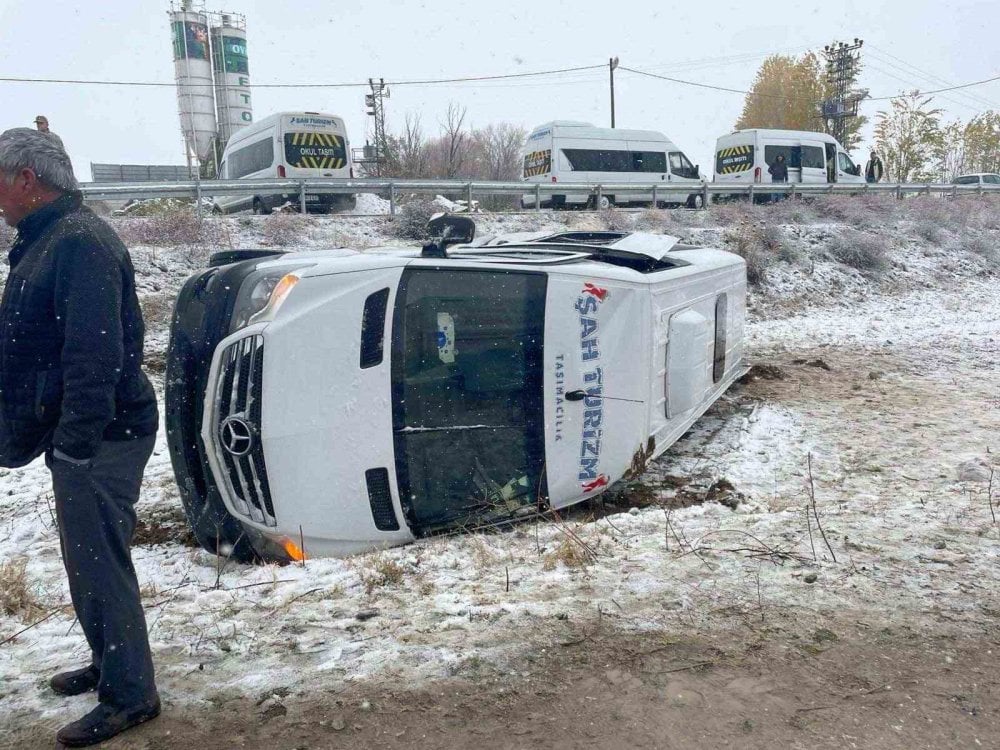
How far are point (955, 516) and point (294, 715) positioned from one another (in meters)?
3.51

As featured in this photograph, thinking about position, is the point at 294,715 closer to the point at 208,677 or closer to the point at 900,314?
the point at 208,677

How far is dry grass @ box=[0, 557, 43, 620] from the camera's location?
3167mm

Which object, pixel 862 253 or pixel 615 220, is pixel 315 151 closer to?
pixel 615 220

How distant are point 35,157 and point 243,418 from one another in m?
1.58

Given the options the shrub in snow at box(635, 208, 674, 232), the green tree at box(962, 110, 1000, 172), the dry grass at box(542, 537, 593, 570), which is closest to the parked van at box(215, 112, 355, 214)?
the shrub in snow at box(635, 208, 674, 232)

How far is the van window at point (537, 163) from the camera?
20.6 metres

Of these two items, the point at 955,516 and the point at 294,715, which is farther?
the point at 955,516

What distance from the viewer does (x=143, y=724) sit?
2.43 metres

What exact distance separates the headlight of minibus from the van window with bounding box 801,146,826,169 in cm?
2290

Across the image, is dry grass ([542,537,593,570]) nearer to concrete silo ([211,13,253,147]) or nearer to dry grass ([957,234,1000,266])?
dry grass ([957,234,1000,266])

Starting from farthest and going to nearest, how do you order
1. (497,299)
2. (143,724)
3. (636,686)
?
(497,299)
(636,686)
(143,724)

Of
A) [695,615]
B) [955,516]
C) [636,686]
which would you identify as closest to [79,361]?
[636,686]

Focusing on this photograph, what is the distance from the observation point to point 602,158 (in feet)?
68.6

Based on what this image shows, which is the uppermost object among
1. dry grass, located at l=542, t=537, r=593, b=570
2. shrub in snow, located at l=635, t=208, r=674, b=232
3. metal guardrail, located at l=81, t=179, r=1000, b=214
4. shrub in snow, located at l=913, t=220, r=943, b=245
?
metal guardrail, located at l=81, t=179, r=1000, b=214
